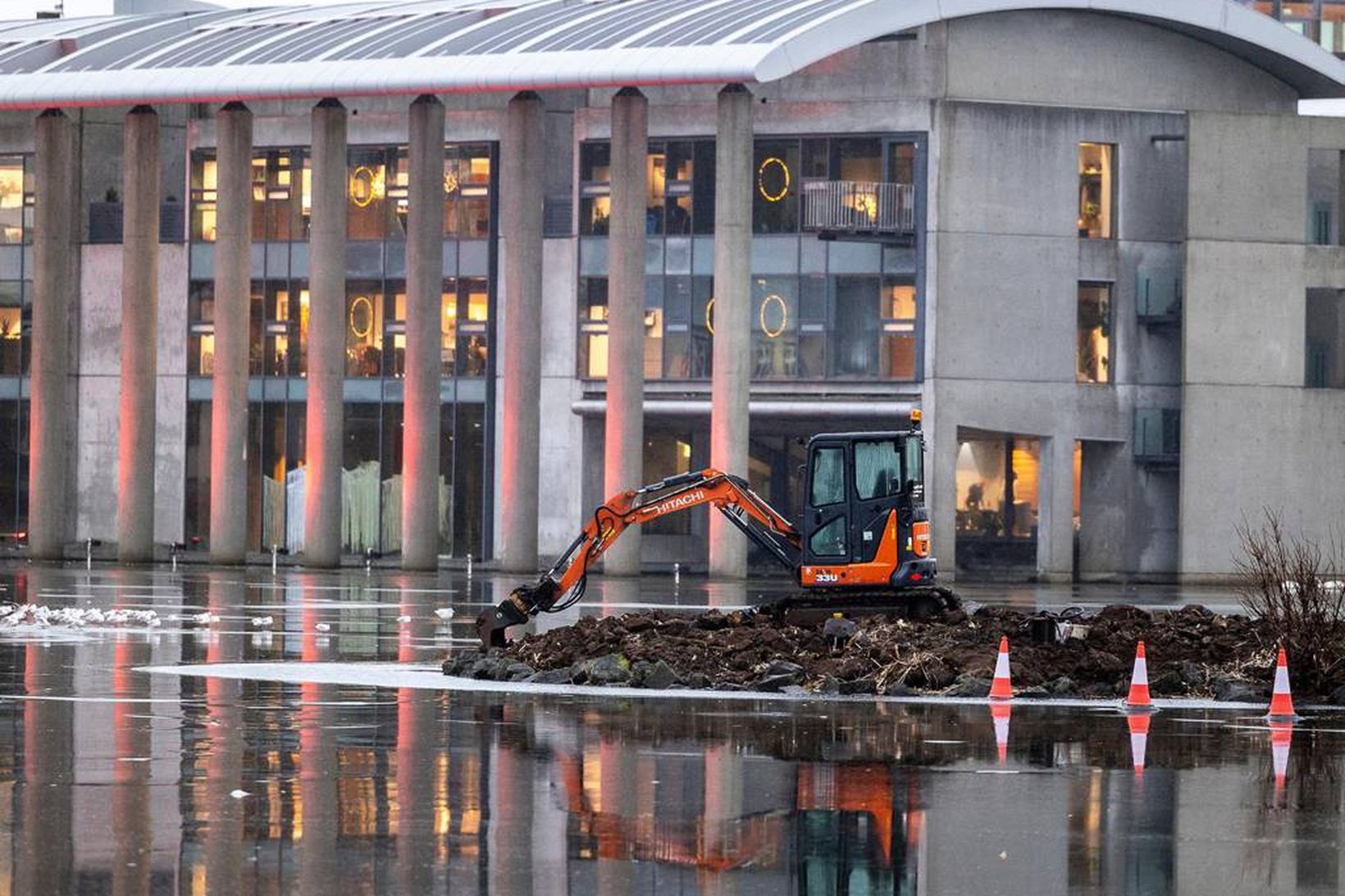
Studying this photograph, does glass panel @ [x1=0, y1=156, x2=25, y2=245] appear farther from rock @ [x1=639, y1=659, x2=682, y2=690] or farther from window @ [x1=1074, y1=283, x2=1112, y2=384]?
rock @ [x1=639, y1=659, x2=682, y2=690]

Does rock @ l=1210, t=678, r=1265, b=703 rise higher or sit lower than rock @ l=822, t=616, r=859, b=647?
lower

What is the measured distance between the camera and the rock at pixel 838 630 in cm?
2786

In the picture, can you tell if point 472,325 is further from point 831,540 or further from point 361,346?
point 831,540

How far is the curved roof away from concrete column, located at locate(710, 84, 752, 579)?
8.05 feet

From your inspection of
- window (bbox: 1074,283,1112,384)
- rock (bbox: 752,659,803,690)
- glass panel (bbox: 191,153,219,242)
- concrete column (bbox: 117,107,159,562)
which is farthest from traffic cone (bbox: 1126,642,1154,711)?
glass panel (bbox: 191,153,219,242)

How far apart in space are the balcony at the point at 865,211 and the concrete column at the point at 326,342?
12.4 m

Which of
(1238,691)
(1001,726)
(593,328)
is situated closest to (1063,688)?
(1238,691)

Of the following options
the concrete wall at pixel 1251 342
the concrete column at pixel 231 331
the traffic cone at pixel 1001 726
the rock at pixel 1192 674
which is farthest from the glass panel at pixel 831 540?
the concrete column at pixel 231 331

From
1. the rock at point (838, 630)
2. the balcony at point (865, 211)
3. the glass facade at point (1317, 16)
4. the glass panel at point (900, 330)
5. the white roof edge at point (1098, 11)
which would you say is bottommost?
the rock at point (838, 630)

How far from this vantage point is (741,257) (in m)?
60.9

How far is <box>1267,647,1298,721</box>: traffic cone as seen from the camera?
75.5ft

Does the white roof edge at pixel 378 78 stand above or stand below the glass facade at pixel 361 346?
above

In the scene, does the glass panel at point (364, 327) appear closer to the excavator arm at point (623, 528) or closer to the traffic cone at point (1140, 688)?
the excavator arm at point (623, 528)

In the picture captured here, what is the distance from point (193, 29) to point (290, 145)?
4.92m
